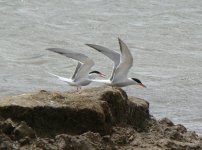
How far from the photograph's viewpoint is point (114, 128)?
7.93 m

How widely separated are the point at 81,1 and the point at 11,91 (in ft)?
43.8

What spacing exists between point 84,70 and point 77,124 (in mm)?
3794

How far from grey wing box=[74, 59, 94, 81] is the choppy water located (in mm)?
1420

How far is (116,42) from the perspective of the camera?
67.1 ft

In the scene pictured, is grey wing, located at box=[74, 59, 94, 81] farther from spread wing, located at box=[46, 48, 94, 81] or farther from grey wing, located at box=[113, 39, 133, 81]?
grey wing, located at box=[113, 39, 133, 81]

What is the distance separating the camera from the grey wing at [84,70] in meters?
11.2

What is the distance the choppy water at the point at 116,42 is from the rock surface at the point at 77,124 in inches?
121

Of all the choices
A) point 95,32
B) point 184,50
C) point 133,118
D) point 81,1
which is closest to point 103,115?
point 133,118

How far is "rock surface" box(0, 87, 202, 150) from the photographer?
683cm

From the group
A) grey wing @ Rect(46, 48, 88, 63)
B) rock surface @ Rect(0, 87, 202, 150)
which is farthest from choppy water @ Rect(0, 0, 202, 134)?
rock surface @ Rect(0, 87, 202, 150)

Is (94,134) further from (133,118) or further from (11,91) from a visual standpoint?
(11,91)

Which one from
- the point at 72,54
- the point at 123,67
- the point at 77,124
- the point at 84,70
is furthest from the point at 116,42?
the point at 77,124

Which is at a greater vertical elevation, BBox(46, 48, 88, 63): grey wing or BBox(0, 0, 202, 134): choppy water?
BBox(46, 48, 88, 63): grey wing

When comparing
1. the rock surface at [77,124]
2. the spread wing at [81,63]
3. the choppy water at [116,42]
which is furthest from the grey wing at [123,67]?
the rock surface at [77,124]
